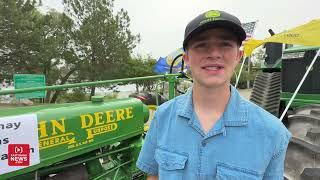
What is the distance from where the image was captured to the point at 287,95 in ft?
17.2

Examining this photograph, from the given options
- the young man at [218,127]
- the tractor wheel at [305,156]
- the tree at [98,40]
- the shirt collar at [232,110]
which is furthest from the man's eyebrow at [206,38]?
the tree at [98,40]

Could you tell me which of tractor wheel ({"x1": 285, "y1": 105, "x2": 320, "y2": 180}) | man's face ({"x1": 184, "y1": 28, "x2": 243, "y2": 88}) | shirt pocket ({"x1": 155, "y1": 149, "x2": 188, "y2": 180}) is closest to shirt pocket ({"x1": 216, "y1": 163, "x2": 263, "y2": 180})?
shirt pocket ({"x1": 155, "y1": 149, "x2": 188, "y2": 180})

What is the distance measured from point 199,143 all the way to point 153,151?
0.31 m

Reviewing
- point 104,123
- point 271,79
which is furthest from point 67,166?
point 271,79

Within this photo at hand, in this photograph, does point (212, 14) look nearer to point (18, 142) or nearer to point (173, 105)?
point (173, 105)

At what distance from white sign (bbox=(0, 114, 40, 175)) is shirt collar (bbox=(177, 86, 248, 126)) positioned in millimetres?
1482

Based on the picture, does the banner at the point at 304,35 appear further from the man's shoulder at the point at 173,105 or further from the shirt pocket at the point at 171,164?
the shirt pocket at the point at 171,164

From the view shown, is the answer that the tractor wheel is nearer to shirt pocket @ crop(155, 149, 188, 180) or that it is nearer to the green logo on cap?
shirt pocket @ crop(155, 149, 188, 180)

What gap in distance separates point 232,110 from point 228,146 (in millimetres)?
154

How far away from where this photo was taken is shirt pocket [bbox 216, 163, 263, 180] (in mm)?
1454

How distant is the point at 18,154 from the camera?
2711 mm

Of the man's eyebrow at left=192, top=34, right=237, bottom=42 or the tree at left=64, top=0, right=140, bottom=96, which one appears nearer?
the man's eyebrow at left=192, top=34, right=237, bottom=42

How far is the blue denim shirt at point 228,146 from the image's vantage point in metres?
1.47

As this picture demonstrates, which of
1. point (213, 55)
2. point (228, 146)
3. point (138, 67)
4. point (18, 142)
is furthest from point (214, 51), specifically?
point (138, 67)
